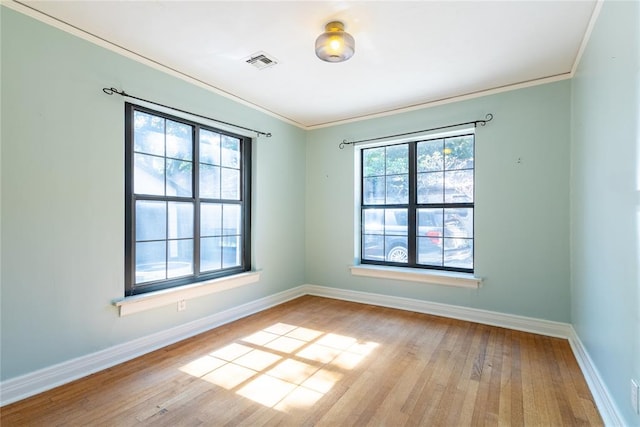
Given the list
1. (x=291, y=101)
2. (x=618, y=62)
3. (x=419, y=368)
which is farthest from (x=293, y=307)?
(x=618, y=62)

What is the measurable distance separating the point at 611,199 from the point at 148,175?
358cm

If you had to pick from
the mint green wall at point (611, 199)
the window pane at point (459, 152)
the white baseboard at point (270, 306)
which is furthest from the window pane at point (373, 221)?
the mint green wall at point (611, 199)

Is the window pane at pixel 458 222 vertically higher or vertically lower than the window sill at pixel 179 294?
higher

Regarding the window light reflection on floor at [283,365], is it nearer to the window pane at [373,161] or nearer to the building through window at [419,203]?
the building through window at [419,203]

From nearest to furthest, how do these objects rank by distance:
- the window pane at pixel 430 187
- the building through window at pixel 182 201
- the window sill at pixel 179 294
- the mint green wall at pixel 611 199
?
the mint green wall at pixel 611 199 → the window sill at pixel 179 294 → the building through window at pixel 182 201 → the window pane at pixel 430 187

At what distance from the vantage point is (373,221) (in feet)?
14.7

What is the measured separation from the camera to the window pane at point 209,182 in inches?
135

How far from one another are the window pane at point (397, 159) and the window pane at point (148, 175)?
2859 mm

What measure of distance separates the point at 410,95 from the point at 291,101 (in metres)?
1.45

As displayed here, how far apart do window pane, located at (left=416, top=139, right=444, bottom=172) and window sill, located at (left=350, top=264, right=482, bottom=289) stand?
4.36 ft

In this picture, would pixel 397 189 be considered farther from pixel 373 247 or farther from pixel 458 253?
Result: pixel 458 253

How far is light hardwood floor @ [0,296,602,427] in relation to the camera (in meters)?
1.90

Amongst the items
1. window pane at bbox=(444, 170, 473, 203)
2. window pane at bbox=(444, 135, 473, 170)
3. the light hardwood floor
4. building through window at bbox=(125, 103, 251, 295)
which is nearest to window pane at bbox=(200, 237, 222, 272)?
building through window at bbox=(125, 103, 251, 295)

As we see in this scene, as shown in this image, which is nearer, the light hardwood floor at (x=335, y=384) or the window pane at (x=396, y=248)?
the light hardwood floor at (x=335, y=384)
